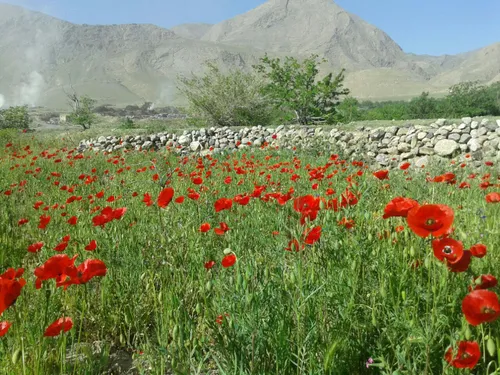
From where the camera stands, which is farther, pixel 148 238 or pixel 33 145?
pixel 33 145

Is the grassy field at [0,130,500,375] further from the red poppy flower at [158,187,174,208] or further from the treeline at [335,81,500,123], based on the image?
the treeline at [335,81,500,123]

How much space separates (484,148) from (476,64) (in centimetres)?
23041

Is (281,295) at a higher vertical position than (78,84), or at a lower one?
lower

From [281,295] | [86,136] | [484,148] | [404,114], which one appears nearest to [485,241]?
[281,295]

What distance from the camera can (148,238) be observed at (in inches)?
117

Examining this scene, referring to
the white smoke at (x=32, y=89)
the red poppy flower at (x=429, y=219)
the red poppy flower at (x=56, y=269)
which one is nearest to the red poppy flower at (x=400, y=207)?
the red poppy flower at (x=429, y=219)

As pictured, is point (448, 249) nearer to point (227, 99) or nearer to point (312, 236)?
point (312, 236)

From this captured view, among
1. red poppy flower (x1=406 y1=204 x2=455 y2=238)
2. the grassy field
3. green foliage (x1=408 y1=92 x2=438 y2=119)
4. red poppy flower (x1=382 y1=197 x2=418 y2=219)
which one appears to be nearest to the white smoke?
green foliage (x1=408 y1=92 x2=438 y2=119)

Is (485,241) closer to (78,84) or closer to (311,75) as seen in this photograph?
(311,75)

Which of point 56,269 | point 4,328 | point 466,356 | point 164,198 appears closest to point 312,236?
point 466,356

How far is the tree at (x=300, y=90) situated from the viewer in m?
18.9

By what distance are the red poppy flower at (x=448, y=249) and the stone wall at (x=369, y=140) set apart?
21.2ft

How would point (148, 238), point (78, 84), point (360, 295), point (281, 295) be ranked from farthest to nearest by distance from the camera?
point (78, 84), point (148, 238), point (360, 295), point (281, 295)

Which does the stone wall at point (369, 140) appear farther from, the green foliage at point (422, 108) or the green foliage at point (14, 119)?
the green foliage at point (422, 108)
